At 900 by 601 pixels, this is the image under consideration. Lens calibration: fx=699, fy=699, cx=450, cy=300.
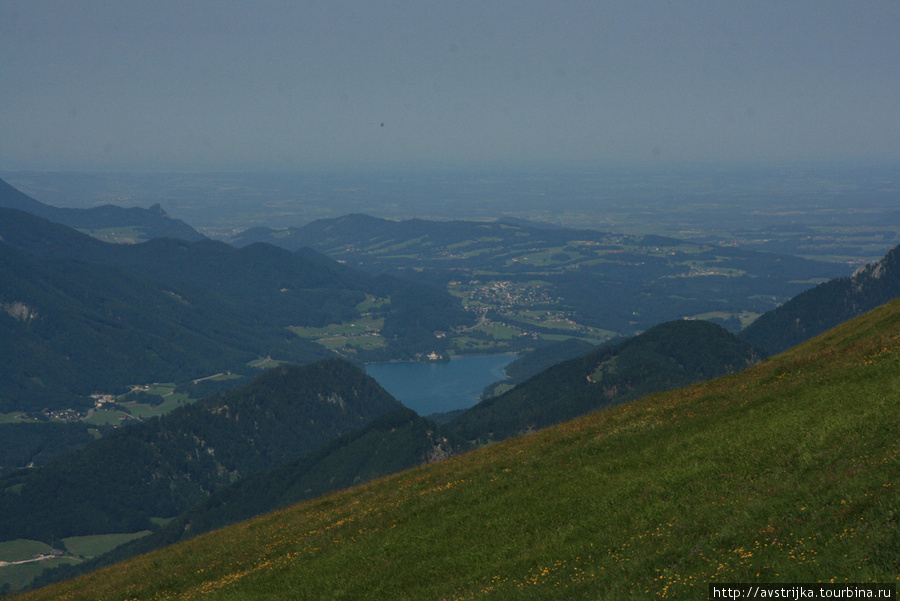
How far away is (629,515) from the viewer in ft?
90.0

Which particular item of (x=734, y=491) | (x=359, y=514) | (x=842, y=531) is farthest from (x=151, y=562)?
(x=842, y=531)

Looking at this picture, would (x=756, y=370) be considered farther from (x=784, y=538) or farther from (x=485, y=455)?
(x=784, y=538)

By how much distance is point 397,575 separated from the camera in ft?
92.9

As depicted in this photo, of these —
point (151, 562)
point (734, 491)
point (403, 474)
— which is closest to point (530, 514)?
point (734, 491)

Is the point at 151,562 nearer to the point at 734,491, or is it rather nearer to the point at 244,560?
the point at 244,560

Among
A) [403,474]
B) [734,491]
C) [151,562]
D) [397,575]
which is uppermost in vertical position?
[734,491]

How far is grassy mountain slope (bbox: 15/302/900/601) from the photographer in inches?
840

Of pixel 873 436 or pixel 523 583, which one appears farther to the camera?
pixel 873 436

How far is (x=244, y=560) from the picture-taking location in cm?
3694

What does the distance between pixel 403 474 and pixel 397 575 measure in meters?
21.4

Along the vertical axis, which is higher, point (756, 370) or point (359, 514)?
point (756, 370)

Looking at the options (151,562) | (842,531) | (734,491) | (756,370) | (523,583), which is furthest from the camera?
(756,370)

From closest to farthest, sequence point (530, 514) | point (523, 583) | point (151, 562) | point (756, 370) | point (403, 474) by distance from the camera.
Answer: point (523, 583) → point (530, 514) → point (151, 562) → point (756, 370) → point (403, 474)

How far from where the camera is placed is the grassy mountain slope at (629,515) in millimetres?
21344
